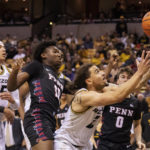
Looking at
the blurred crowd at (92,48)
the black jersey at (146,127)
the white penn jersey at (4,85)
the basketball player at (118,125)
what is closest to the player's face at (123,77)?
the basketball player at (118,125)

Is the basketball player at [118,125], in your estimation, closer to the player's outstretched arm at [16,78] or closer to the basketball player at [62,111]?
the basketball player at [62,111]

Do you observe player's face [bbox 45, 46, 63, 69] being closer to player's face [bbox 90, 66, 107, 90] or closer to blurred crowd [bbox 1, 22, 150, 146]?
player's face [bbox 90, 66, 107, 90]

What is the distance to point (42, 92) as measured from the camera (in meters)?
3.48

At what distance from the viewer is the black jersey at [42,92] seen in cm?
343

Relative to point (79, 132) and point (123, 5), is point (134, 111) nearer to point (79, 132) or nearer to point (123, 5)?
point (79, 132)

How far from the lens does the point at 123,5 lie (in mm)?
16984

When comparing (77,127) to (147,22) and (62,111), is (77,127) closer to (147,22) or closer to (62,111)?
(147,22)

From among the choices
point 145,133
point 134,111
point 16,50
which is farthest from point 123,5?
point 134,111

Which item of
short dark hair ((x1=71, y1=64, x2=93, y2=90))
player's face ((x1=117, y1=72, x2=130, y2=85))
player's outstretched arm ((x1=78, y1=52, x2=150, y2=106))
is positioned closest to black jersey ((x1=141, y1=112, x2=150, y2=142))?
player's face ((x1=117, y1=72, x2=130, y2=85))

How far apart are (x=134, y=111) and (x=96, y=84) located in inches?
54.2

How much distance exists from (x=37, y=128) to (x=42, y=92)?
38cm

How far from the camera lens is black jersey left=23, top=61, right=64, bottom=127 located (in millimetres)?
3432

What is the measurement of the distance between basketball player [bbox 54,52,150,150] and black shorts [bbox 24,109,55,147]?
15 centimetres

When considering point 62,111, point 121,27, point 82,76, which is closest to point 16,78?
point 82,76
